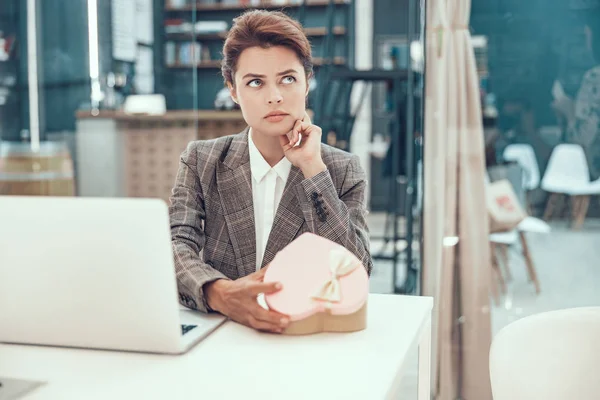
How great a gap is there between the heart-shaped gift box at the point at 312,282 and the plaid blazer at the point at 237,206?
306 mm

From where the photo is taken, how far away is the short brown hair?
163 cm

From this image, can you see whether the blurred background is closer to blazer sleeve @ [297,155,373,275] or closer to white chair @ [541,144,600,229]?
white chair @ [541,144,600,229]

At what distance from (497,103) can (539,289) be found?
813 mm

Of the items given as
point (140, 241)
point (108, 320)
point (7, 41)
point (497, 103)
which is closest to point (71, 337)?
point (108, 320)

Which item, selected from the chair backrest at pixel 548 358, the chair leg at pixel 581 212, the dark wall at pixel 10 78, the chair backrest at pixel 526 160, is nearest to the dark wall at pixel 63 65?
the dark wall at pixel 10 78

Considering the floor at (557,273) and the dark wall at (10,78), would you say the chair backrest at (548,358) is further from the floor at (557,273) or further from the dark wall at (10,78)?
the dark wall at (10,78)

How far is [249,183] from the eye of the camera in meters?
1.67

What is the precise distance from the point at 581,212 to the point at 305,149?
1804 mm

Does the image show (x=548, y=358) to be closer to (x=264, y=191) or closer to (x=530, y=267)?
(x=264, y=191)

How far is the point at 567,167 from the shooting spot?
9.71 ft

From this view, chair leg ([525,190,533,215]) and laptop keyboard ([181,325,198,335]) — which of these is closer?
laptop keyboard ([181,325,198,335])

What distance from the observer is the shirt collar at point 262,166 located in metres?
1.67

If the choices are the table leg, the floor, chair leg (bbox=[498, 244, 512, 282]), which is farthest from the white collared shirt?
chair leg (bbox=[498, 244, 512, 282])

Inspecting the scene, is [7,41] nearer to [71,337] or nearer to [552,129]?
[552,129]
